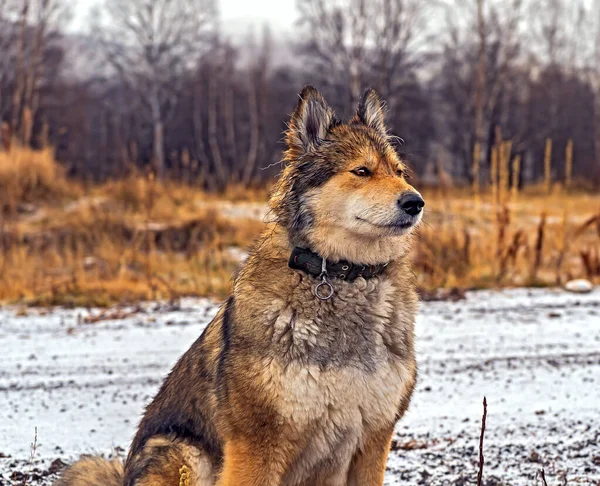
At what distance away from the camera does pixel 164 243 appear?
1172 centimetres

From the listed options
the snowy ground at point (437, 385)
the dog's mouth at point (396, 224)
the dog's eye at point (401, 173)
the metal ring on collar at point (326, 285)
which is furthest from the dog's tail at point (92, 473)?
the dog's eye at point (401, 173)

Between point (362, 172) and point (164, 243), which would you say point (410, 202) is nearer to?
point (362, 172)

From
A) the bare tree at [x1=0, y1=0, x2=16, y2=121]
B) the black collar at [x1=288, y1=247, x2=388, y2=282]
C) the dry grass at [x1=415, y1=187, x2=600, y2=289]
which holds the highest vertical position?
the bare tree at [x1=0, y1=0, x2=16, y2=121]

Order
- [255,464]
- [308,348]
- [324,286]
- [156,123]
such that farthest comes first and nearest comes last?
[156,123] < [324,286] < [308,348] < [255,464]

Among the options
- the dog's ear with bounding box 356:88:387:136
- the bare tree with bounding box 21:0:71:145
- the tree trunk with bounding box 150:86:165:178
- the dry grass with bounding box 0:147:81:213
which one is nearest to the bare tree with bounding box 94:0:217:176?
the tree trunk with bounding box 150:86:165:178

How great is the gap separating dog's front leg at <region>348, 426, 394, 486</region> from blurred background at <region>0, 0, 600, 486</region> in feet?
3.40

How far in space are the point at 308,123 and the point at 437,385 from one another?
3.01 m

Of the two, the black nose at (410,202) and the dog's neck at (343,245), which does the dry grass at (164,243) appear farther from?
the black nose at (410,202)

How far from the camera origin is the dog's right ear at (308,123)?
2.96 metres

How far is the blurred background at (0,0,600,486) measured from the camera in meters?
4.54

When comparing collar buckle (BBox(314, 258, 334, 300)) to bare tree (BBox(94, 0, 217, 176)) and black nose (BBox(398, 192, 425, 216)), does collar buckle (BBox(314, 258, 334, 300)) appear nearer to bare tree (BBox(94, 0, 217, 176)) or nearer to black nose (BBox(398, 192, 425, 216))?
black nose (BBox(398, 192, 425, 216))

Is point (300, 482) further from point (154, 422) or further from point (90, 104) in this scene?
point (90, 104)

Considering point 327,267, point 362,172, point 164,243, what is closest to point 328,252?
point 327,267

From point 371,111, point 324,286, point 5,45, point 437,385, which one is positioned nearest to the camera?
point 324,286
